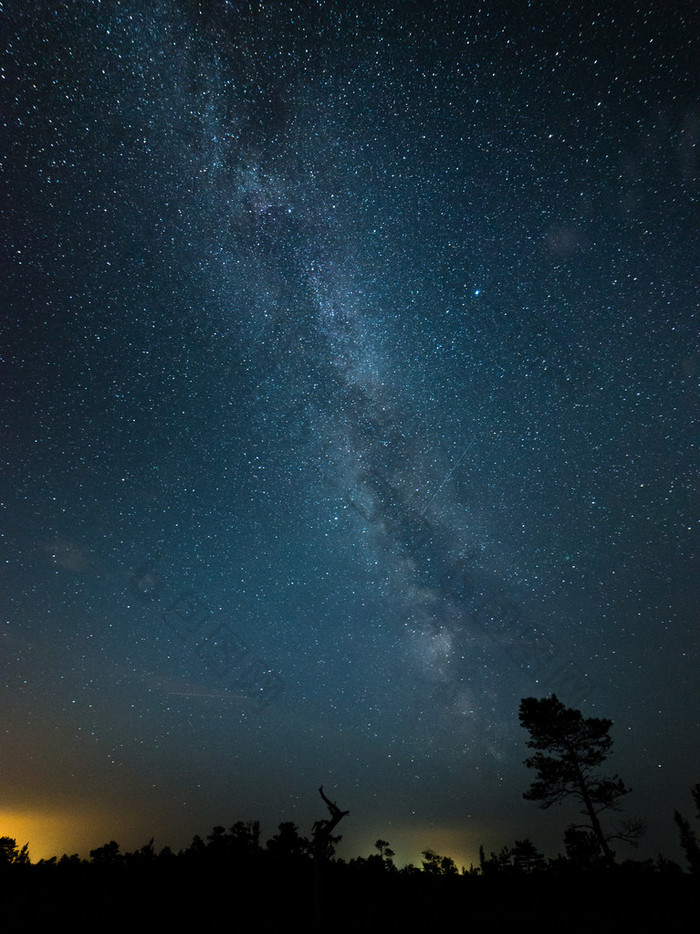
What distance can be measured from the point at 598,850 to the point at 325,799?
1921 cm

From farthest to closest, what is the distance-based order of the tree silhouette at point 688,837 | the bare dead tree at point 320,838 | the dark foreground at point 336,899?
the tree silhouette at point 688,837 → the dark foreground at point 336,899 → the bare dead tree at point 320,838

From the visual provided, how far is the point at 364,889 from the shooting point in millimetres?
18406

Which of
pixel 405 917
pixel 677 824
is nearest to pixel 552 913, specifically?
pixel 405 917

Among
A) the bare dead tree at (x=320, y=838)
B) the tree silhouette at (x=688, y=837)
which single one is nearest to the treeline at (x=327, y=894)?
the bare dead tree at (x=320, y=838)

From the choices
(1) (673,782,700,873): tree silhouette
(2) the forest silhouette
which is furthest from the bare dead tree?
(1) (673,782,700,873): tree silhouette

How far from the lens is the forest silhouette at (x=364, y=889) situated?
13.5 meters

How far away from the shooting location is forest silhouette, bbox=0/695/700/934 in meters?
13.5

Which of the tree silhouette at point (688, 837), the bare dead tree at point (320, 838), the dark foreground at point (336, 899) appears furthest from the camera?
the tree silhouette at point (688, 837)

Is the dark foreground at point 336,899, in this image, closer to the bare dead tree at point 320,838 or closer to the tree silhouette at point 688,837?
the bare dead tree at point 320,838

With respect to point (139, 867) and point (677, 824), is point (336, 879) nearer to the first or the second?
point (139, 867)

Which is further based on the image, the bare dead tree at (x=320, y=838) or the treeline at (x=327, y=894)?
the treeline at (x=327, y=894)

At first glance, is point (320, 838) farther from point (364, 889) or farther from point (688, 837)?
point (688, 837)

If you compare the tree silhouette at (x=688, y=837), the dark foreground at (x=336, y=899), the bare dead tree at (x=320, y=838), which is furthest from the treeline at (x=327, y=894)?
the tree silhouette at (x=688, y=837)

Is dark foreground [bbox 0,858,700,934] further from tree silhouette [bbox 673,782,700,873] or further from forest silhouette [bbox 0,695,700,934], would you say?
tree silhouette [bbox 673,782,700,873]
